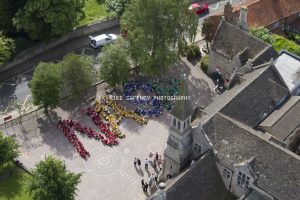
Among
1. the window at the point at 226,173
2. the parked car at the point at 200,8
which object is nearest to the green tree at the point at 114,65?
the parked car at the point at 200,8

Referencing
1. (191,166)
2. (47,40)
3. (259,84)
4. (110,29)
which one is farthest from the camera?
(110,29)

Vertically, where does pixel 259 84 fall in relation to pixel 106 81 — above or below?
above

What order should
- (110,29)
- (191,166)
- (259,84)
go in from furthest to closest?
(110,29), (259,84), (191,166)

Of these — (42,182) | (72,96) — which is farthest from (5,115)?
(42,182)

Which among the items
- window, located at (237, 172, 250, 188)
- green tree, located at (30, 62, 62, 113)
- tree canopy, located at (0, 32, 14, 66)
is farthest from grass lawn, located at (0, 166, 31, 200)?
window, located at (237, 172, 250, 188)

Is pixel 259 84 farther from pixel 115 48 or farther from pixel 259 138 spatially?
pixel 115 48

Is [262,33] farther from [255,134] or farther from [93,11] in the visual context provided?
[93,11]

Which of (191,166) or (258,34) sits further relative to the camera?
(258,34)

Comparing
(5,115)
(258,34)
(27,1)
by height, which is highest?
(27,1)
